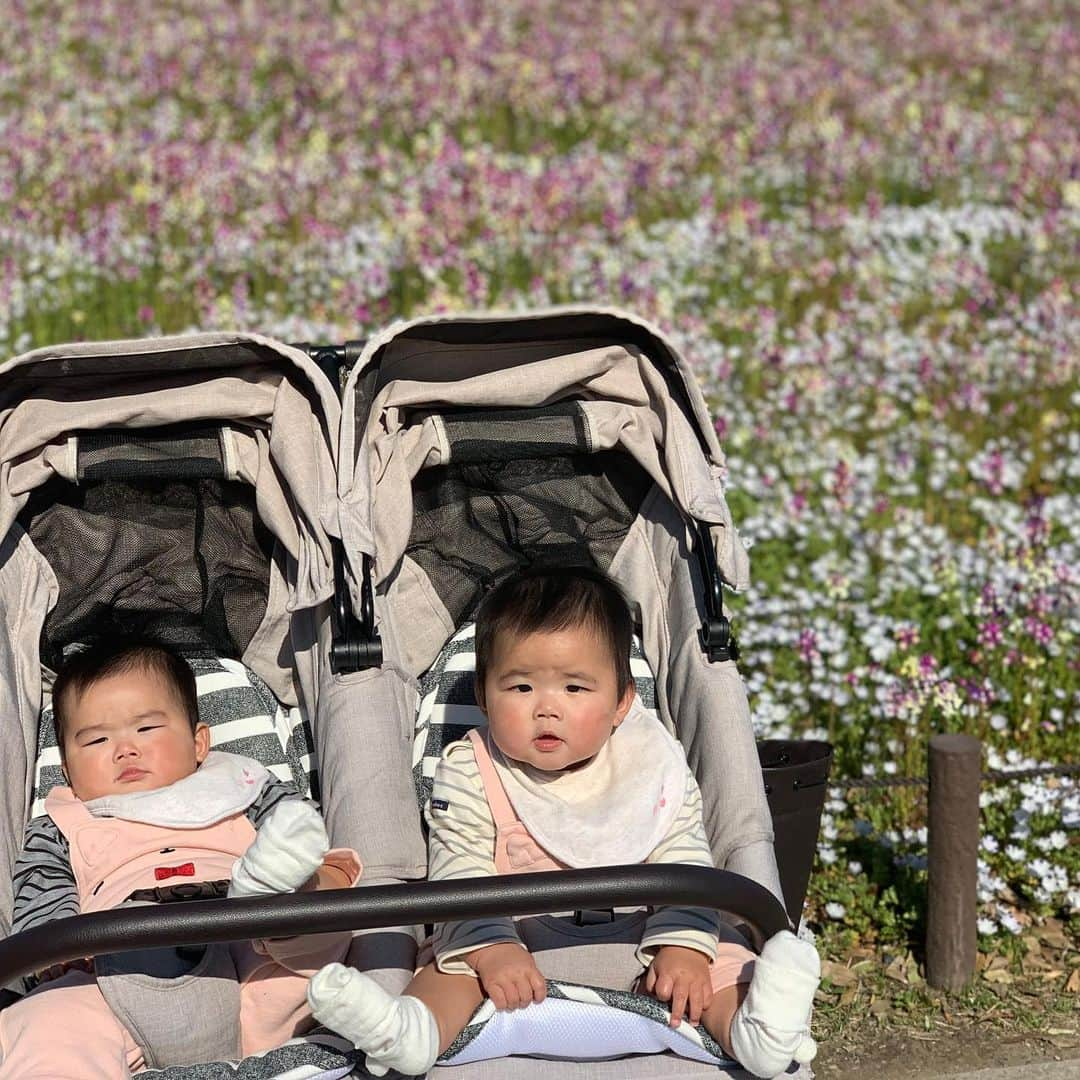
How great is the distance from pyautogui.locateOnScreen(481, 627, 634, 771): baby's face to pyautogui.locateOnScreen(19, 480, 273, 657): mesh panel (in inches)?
38.8

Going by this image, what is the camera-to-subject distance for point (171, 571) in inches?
146

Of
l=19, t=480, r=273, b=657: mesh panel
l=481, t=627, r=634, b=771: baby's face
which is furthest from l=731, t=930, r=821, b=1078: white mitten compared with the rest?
l=19, t=480, r=273, b=657: mesh panel

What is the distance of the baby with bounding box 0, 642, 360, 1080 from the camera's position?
8.61ft

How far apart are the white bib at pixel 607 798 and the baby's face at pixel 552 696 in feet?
0.25

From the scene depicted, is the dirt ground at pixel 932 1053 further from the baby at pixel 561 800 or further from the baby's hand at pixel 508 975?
the baby's hand at pixel 508 975

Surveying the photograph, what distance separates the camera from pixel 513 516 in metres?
3.80

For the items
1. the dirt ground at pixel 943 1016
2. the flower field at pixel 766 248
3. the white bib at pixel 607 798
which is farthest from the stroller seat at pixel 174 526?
the flower field at pixel 766 248

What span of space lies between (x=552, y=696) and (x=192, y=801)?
0.79 metres

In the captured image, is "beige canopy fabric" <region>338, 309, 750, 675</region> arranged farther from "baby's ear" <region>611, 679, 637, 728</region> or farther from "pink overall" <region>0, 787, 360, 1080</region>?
"pink overall" <region>0, 787, 360, 1080</region>

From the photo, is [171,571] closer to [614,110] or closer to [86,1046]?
[86,1046]

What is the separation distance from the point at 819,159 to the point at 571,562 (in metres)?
6.30

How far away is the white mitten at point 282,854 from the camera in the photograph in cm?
265

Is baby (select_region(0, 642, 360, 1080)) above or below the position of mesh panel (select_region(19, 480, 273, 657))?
below

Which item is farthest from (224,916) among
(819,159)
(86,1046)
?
(819,159)
